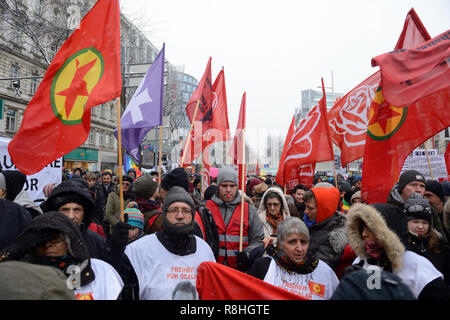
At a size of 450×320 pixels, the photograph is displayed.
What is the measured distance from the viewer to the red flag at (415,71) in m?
3.26

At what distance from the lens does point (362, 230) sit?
2.27m

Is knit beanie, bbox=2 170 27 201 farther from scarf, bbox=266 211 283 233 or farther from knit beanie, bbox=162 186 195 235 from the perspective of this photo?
scarf, bbox=266 211 283 233

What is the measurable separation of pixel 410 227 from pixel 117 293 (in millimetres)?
2338

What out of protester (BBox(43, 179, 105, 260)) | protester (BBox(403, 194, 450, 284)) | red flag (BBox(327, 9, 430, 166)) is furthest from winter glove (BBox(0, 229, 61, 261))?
red flag (BBox(327, 9, 430, 166))

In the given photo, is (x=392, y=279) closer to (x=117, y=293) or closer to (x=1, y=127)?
(x=117, y=293)

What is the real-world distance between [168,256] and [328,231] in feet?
5.28

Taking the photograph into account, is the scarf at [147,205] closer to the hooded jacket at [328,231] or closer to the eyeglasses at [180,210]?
the eyeglasses at [180,210]

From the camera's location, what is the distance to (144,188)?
12.5 feet

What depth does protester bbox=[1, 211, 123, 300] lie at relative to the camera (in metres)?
1.76

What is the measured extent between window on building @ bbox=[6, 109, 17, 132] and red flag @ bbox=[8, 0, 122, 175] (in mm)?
27020

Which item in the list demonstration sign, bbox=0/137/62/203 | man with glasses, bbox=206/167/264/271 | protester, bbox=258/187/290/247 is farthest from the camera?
demonstration sign, bbox=0/137/62/203

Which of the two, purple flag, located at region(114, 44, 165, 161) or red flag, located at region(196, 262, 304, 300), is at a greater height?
purple flag, located at region(114, 44, 165, 161)

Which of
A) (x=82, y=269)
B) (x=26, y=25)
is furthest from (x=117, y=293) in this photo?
(x=26, y=25)
